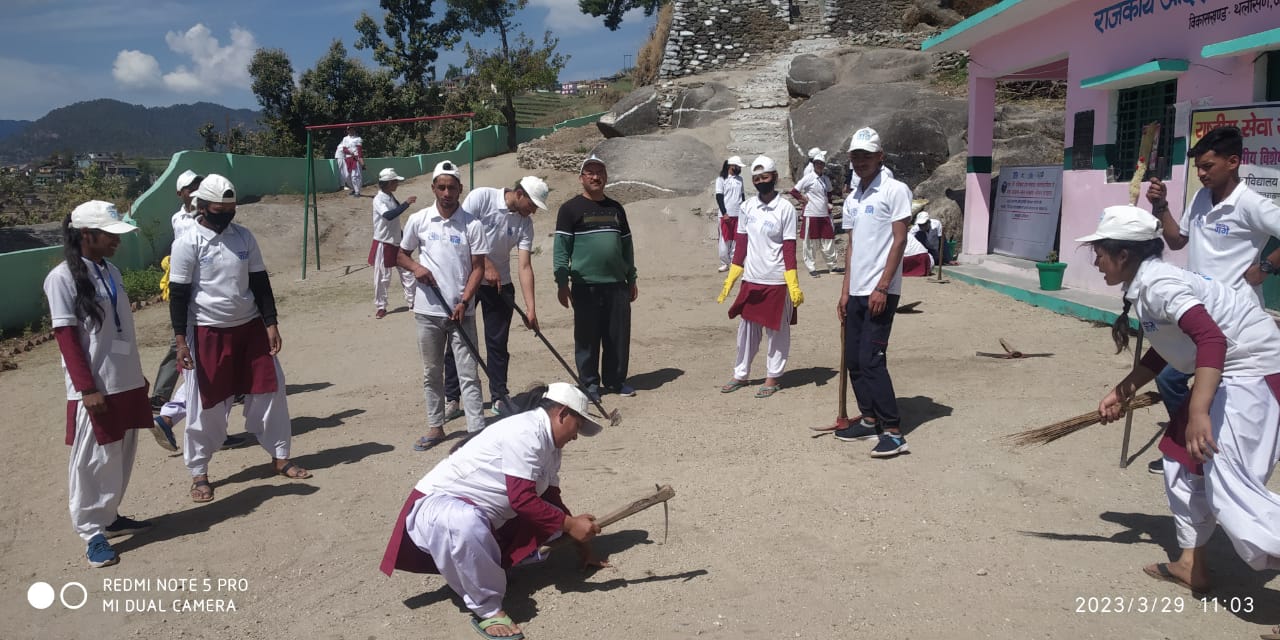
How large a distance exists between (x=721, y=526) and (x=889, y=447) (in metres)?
1.44

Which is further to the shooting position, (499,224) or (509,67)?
(509,67)

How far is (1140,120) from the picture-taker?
9.55 meters

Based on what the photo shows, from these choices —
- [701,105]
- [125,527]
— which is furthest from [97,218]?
[701,105]

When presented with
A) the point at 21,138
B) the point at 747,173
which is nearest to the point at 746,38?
the point at 747,173

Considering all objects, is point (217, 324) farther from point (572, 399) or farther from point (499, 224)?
point (572, 399)

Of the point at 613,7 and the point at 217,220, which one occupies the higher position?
the point at 613,7

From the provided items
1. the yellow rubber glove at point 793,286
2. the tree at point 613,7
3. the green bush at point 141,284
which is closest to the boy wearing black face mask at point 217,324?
the yellow rubber glove at point 793,286

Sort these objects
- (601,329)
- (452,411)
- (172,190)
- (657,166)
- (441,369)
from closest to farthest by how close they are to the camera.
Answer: (441,369) < (452,411) < (601,329) < (172,190) < (657,166)

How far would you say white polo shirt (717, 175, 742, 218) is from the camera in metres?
13.8

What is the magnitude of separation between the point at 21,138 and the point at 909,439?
173330 millimetres

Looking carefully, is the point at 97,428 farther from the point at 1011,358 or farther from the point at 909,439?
the point at 1011,358

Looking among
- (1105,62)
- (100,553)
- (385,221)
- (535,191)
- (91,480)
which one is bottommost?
(100,553)

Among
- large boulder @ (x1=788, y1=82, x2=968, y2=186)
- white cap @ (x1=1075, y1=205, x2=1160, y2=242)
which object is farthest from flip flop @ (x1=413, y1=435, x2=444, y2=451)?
large boulder @ (x1=788, y1=82, x2=968, y2=186)

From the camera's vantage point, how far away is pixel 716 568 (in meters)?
3.89
